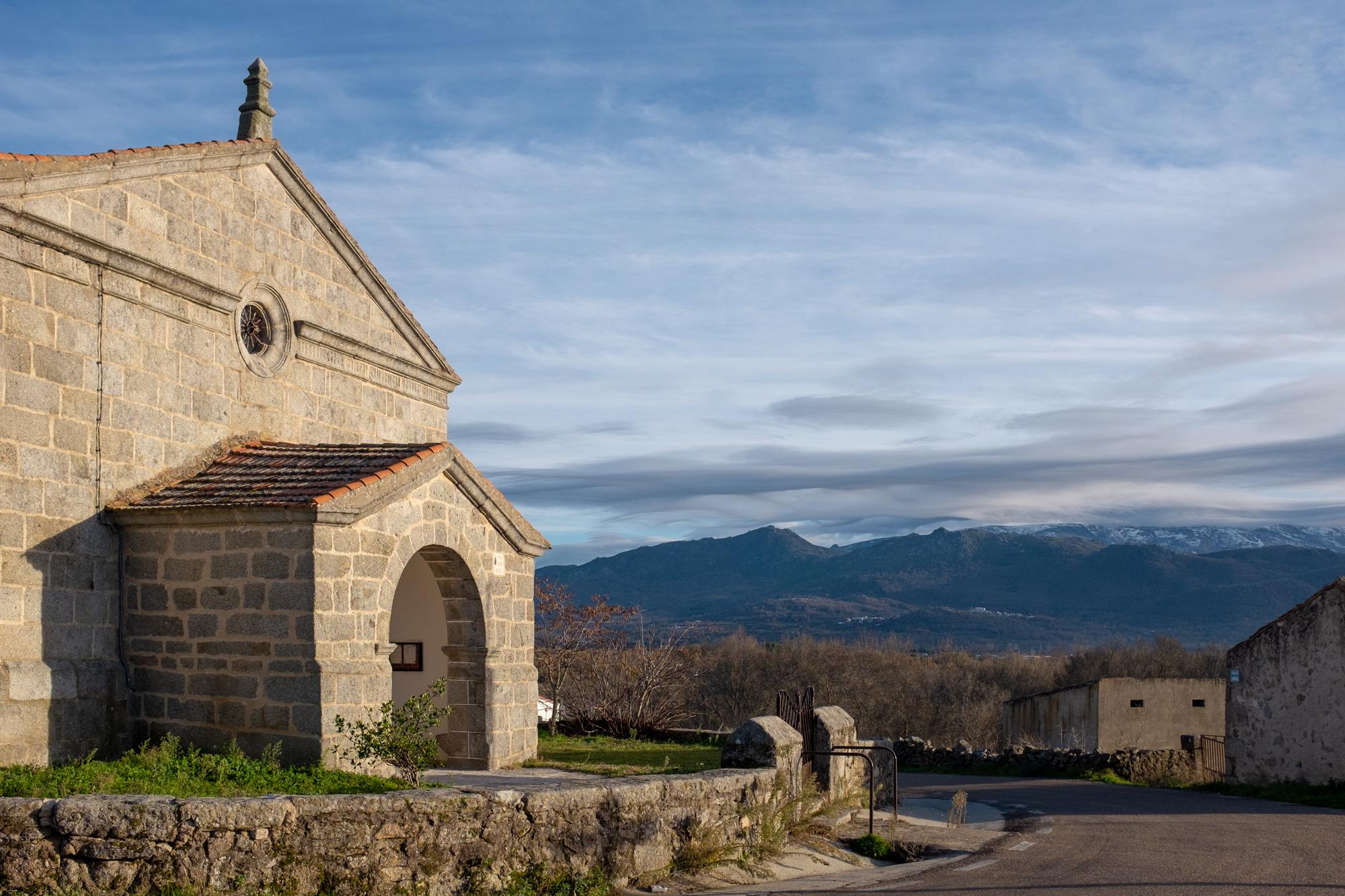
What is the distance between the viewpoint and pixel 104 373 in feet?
35.5

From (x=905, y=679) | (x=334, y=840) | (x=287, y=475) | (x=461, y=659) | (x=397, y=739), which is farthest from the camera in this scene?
(x=905, y=679)

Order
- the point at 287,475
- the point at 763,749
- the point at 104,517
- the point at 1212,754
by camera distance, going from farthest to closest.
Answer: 1. the point at 1212,754
2. the point at 287,475
3. the point at 104,517
4. the point at 763,749

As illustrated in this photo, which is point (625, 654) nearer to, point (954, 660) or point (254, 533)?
point (254, 533)

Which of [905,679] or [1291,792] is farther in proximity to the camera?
[905,679]

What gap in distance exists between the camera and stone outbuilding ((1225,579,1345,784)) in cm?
1806

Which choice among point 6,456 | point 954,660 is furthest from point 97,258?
point 954,660

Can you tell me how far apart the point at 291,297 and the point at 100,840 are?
25.8ft

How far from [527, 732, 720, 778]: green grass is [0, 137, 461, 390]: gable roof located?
5.24 meters

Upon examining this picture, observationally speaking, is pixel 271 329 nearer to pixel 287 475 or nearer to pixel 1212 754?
pixel 287 475

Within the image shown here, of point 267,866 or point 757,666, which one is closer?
point 267,866

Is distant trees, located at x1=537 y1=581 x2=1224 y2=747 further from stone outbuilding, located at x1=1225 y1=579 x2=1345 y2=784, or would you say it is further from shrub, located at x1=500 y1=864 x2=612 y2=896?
shrub, located at x1=500 y1=864 x2=612 y2=896

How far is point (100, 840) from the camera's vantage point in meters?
6.83

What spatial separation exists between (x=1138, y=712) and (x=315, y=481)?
926 inches

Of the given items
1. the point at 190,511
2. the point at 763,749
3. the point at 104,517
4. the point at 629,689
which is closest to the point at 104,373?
the point at 104,517
